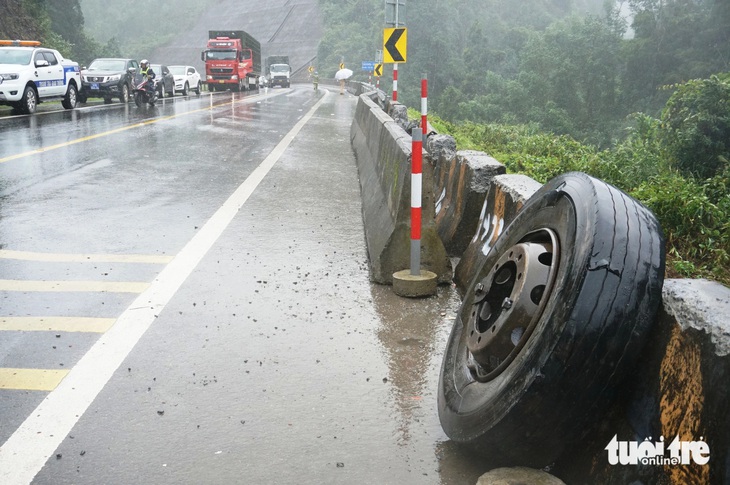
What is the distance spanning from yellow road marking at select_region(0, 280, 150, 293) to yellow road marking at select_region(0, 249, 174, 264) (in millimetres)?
633

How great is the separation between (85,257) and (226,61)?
45.0m

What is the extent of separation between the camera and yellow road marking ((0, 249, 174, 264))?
21.4 feet

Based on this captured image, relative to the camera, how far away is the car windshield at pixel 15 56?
22.1 metres

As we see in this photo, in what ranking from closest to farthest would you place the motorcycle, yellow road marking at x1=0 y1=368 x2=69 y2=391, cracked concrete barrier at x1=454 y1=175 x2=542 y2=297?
1. yellow road marking at x1=0 y1=368 x2=69 y2=391
2. cracked concrete barrier at x1=454 y1=175 x2=542 y2=297
3. the motorcycle

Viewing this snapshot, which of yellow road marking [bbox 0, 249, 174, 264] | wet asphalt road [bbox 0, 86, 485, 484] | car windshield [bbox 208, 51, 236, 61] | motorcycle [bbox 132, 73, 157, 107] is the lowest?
wet asphalt road [bbox 0, 86, 485, 484]

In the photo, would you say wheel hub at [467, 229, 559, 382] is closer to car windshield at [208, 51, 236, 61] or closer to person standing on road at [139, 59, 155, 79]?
person standing on road at [139, 59, 155, 79]

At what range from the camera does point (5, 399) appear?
386cm

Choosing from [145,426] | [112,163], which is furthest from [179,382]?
[112,163]

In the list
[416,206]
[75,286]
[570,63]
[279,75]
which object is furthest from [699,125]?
[570,63]

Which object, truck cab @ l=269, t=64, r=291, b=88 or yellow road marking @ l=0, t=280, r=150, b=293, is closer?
yellow road marking @ l=0, t=280, r=150, b=293

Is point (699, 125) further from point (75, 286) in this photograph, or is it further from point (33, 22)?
point (33, 22)

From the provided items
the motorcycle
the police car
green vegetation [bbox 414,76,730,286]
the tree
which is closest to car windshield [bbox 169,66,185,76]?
the motorcycle

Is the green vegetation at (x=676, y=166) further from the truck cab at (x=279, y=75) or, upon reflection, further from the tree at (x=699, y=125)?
the truck cab at (x=279, y=75)

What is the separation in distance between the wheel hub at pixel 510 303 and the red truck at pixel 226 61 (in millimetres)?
46945
